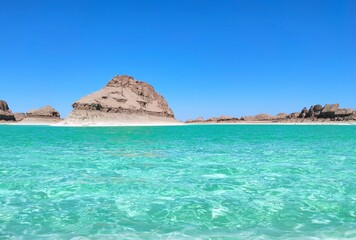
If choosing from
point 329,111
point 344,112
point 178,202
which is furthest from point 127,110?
point 178,202

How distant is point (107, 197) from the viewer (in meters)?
11.1

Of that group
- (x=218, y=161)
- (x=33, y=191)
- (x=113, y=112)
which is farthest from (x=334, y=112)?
(x=33, y=191)

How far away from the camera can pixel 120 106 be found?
154m

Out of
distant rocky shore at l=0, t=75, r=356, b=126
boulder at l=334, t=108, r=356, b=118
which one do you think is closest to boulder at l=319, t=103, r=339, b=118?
distant rocky shore at l=0, t=75, r=356, b=126

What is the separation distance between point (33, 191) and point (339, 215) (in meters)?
9.79

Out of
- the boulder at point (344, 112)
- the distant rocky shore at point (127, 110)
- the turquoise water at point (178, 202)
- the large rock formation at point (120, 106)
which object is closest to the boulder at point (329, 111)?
the distant rocky shore at point (127, 110)

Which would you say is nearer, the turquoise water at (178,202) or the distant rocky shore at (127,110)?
the turquoise water at (178,202)

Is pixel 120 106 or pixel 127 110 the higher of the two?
pixel 120 106

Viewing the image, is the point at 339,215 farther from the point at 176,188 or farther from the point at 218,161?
the point at 218,161

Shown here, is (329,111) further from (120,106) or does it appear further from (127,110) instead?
(120,106)

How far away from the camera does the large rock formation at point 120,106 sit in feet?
463

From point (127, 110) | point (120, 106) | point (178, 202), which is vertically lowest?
point (178, 202)

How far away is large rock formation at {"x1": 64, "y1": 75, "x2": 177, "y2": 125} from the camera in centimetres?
14125

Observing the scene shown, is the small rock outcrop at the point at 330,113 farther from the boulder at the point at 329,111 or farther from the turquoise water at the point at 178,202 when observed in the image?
the turquoise water at the point at 178,202
